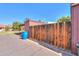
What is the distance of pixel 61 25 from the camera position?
1112 centimetres

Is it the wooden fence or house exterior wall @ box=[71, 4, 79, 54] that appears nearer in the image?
house exterior wall @ box=[71, 4, 79, 54]

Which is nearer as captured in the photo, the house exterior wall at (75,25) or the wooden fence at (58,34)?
the house exterior wall at (75,25)

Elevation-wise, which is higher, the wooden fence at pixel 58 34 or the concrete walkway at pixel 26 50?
the wooden fence at pixel 58 34

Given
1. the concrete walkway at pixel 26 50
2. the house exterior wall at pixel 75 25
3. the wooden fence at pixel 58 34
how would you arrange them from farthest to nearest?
the wooden fence at pixel 58 34 < the concrete walkway at pixel 26 50 < the house exterior wall at pixel 75 25

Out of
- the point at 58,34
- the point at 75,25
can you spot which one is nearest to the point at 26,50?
the point at 58,34

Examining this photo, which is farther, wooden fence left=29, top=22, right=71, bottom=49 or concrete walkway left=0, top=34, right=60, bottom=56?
wooden fence left=29, top=22, right=71, bottom=49

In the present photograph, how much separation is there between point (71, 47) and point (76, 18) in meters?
1.55

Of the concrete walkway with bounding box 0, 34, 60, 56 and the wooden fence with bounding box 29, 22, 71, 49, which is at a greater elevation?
the wooden fence with bounding box 29, 22, 71, 49

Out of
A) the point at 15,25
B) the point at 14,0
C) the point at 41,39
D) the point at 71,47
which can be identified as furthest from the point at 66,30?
the point at 15,25

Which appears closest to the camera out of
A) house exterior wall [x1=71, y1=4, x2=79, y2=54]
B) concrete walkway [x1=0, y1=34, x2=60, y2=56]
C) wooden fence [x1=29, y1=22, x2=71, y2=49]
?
house exterior wall [x1=71, y1=4, x2=79, y2=54]

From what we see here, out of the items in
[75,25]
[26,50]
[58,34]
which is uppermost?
[75,25]

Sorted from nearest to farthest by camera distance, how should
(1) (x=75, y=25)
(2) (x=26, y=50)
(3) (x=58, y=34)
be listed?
(1) (x=75, y=25), (2) (x=26, y=50), (3) (x=58, y=34)

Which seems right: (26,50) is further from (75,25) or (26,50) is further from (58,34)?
(75,25)

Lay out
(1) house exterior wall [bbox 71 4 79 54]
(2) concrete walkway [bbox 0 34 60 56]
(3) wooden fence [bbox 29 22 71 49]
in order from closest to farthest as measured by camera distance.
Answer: (1) house exterior wall [bbox 71 4 79 54]
(2) concrete walkway [bbox 0 34 60 56]
(3) wooden fence [bbox 29 22 71 49]
